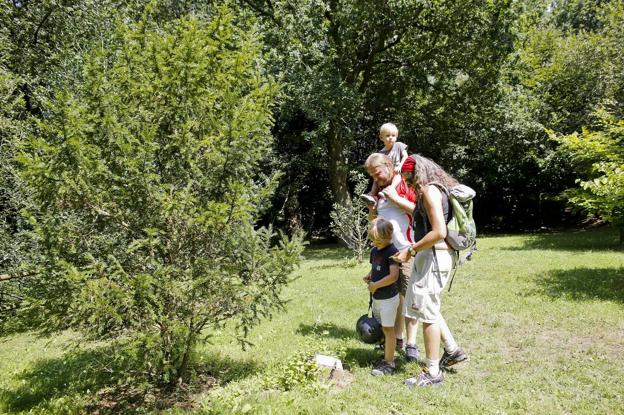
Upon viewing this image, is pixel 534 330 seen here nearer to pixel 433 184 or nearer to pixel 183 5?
pixel 433 184

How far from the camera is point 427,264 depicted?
409cm

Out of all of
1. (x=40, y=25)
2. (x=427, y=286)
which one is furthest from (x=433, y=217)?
(x=40, y=25)

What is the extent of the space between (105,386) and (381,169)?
381 cm

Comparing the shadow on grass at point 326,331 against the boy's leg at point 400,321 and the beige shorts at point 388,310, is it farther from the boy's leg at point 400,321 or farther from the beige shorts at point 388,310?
the beige shorts at point 388,310

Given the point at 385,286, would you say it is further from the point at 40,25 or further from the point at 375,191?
the point at 40,25

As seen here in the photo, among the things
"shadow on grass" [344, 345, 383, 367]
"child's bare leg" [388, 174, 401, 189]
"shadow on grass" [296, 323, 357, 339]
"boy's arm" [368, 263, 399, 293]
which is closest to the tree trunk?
"shadow on grass" [296, 323, 357, 339]

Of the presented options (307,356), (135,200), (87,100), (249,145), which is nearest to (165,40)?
(87,100)

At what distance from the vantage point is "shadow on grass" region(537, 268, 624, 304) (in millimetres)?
6848

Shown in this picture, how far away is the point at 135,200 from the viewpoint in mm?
3908

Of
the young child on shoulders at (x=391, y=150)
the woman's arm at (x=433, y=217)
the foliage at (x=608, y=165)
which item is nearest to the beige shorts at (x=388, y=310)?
the woman's arm at (x=433, y=217)

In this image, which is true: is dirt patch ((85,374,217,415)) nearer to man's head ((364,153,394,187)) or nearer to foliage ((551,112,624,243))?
man's head ((364,153,394,187))

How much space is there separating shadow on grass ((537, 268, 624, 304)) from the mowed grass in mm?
26

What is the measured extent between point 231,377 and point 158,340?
1302 mm

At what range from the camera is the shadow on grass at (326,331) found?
18.8 feet
